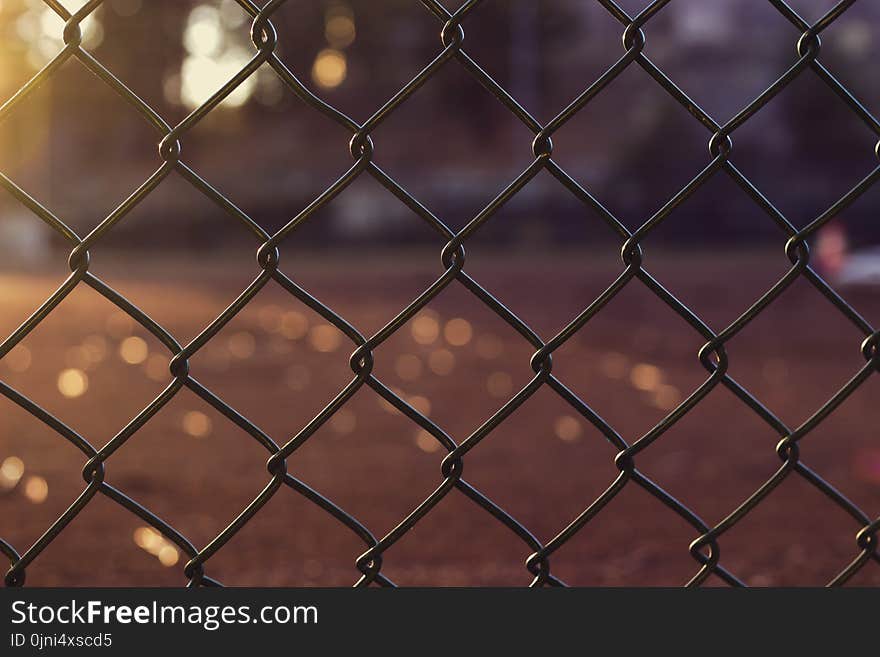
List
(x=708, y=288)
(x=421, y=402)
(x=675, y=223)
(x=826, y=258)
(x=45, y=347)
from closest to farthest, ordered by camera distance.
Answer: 1. (x=421, y=402)
2. (x=45, y=347)
3. (x=826, y=258)
4. (x=708, y=288)
5. (x=675, y=223)

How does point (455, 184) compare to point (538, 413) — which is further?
point (455, 184)

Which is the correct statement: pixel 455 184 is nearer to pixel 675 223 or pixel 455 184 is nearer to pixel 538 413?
pixel 675 223

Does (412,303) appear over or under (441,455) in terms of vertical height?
under

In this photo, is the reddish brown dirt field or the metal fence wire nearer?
the metal fence wire

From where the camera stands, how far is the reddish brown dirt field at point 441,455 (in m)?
3.91

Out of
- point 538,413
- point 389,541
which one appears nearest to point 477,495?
point 389,541

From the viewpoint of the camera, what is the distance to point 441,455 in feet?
18.6

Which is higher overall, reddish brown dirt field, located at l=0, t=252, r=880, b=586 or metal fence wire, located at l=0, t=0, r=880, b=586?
reddish brown dirt field, located at l=0, t=252, r=880, b=586

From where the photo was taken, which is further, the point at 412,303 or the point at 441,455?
the point at 441,455

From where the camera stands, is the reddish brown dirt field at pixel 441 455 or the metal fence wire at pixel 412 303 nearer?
the metal fence wire at pixel 412 303

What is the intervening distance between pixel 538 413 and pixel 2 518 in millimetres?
3411

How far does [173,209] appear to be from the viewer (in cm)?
3141

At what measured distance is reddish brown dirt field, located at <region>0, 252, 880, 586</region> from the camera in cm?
391

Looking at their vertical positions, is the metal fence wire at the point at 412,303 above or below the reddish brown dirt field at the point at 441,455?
below
